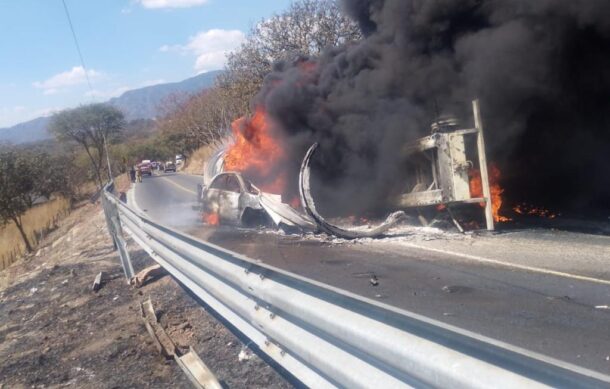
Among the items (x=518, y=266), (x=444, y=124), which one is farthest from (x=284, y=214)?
(x=518, y=266)

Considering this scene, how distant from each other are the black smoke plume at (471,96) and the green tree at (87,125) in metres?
34.3

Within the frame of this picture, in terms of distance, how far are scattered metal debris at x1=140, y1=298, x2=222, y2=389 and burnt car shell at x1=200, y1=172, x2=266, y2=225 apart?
652cm

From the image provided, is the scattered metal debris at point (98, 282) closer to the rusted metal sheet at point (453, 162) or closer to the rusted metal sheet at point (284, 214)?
the rusted metal sheet at point (284, 214)

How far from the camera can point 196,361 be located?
162 inches

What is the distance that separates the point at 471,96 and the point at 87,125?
42282 mm

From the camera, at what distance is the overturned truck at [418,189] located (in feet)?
35.6

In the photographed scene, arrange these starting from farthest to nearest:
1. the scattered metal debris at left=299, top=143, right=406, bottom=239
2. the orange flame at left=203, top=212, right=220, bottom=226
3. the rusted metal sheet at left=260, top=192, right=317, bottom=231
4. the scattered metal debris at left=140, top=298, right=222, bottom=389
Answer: the orange flame at left=203, top=212, right=220, bottom=226 < the rusted metal sheet at left=260, top=192, right=317, bottom=231 < the scattered metal debris at left=299, top=143, right=406, bottom=239 < the scattered metal debris at left=140, top=298, right=222, bottom=389

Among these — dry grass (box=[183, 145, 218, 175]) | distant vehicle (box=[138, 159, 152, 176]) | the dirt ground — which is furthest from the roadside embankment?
distant vehicle (box=[138, 159, 152, 176])

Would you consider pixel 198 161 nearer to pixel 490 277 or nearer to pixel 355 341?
pixel 490 277

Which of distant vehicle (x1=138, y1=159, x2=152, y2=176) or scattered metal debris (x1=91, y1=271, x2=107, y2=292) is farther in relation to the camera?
distant vehicle (x1=138, y1=159, x2=152, y2=176)

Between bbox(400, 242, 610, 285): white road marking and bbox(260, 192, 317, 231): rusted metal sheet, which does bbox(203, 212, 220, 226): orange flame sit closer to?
bbox(260, 192, 317, 231): rusted metal sheet

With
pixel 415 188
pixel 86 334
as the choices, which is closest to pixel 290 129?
pixel 415 188

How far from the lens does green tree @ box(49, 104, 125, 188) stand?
47031 mm

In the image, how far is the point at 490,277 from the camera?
7238 millimetres
